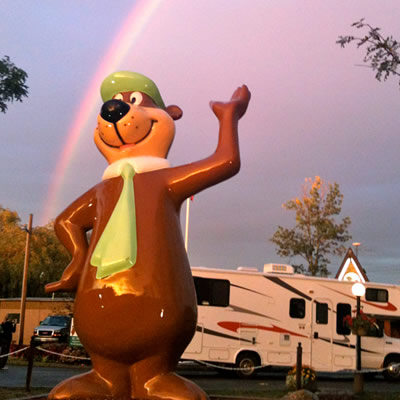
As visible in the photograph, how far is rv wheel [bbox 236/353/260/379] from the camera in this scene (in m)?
13.8

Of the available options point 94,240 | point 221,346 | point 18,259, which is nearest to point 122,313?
point 94,240

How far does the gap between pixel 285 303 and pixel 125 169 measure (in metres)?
9.97

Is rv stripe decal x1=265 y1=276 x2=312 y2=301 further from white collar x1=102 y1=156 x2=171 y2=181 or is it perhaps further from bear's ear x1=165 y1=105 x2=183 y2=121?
white collar x1=102 y1=156 x2=171 y2=181

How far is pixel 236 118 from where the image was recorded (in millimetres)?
5312

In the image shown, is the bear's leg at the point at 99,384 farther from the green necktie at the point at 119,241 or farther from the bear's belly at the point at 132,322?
the green necktie at the point at 119,241

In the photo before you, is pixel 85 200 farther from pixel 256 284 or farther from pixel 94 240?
pixel 256 284

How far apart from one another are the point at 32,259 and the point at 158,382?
92.7 feet

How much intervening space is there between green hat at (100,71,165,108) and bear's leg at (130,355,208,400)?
7.90 ft

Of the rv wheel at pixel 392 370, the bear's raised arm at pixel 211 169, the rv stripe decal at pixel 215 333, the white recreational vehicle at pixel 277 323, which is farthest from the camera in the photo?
the rv wheel at pixel 392 370

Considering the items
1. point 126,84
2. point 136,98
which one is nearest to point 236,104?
point 136,98

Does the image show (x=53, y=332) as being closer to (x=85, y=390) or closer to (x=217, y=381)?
(x=217, y=381)

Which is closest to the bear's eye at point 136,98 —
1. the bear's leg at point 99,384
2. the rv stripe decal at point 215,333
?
the bear's leg at point 99,384

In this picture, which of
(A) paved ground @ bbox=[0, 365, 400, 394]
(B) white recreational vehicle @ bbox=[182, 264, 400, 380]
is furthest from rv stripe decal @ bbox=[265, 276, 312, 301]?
(A) paved ground @ bbox=[0, 365, 400, 394]

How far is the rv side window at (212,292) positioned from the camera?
13.8 m
